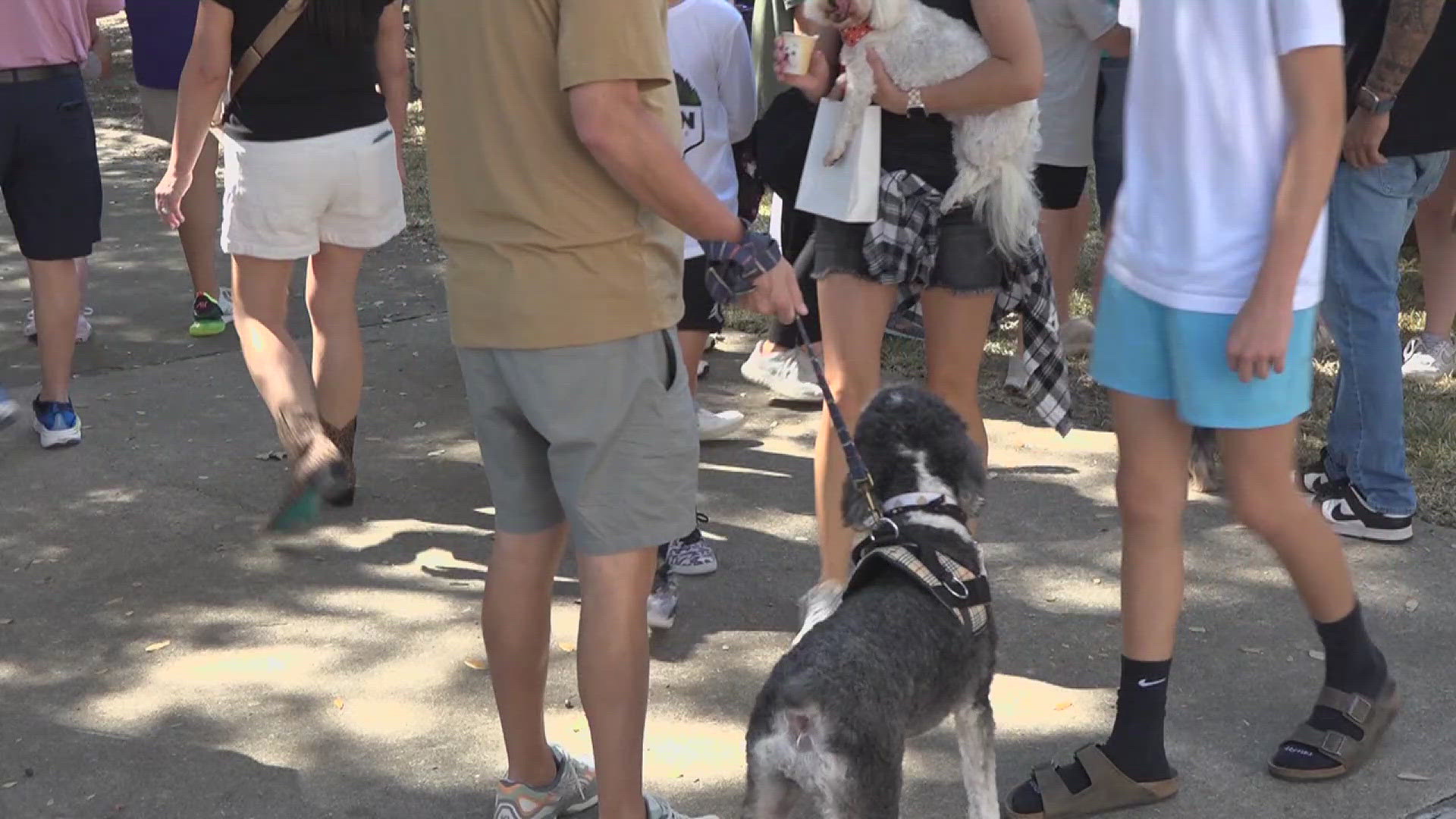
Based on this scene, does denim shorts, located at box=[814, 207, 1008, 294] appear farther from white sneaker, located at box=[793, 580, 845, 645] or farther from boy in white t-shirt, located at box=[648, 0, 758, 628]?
white sneaker, located at box=[793, 580, 845, 645]

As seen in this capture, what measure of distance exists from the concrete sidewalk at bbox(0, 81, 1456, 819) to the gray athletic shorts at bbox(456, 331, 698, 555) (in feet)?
2.68

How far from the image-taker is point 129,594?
479cm

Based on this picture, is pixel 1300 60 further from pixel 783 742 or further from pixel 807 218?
pixel 807 218

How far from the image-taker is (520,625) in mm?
3297

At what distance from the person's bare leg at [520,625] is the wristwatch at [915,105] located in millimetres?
1383

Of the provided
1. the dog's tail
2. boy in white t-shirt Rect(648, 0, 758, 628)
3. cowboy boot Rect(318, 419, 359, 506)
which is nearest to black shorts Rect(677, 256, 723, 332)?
boy in white t-shirt Rect(648, 0, 758, 628)

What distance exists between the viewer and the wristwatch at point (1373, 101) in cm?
454

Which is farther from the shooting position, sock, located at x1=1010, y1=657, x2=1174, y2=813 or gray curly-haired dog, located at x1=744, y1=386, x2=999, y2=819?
sock, located at x1=1010, y1=657, x2=1174, y2=813

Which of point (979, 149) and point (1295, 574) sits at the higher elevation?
point (979, 149)

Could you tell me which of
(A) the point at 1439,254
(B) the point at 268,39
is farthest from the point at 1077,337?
(B) the point at 268,39

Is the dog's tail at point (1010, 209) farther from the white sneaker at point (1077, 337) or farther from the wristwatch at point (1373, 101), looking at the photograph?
the white sneaker at point (1077, 337)

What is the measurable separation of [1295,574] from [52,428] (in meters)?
4.47

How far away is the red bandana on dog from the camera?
3.96 m

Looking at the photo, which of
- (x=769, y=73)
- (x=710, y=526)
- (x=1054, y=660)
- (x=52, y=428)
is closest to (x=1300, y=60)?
(x=1054, y=660)
